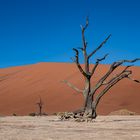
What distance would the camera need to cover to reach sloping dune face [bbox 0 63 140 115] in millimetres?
47912

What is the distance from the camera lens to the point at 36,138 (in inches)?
381

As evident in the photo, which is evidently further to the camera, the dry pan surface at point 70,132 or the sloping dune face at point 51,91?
the sloping dune face at point 51,91

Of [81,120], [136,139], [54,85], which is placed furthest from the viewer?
[54,85]

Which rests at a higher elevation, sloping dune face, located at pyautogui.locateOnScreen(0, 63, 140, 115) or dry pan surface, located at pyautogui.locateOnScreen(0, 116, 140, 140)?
sloping dune face, located at pyautogui.locateOnScreen(0, 63, 140, 115)

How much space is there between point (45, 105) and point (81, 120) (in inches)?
1223

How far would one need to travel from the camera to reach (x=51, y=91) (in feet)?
197

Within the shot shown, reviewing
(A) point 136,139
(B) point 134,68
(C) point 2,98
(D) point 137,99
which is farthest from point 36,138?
(B) point 134,68

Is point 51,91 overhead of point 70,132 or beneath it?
overhead

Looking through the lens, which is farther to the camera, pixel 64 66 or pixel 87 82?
pixel 64 66

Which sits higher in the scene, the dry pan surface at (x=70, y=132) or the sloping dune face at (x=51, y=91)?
the sloping dune face at (x=51, y=91)

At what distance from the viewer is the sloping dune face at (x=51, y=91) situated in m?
47.9

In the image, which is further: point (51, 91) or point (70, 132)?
point (51, 91)

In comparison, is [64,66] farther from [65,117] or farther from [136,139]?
[136,139]

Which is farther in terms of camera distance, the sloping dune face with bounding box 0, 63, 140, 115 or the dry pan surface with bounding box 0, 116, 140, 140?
the sloping dune face with bounding box 0, 63, 140, 115
